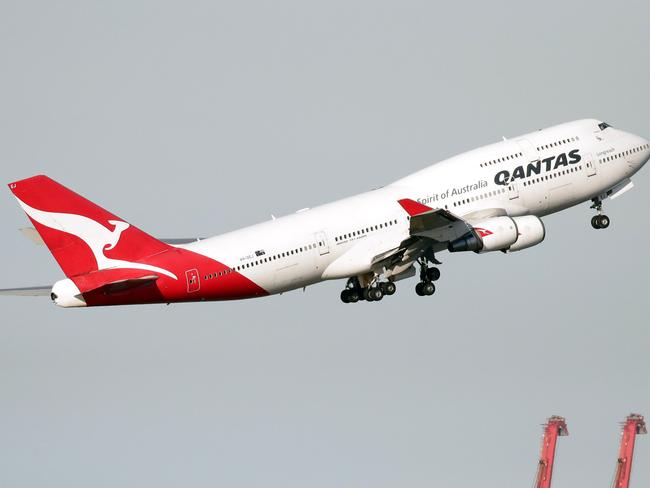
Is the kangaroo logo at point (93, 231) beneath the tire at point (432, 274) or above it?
beneath

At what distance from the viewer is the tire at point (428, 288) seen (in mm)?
83750

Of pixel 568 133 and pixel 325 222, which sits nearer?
pixel 325 222

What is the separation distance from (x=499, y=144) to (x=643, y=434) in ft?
162

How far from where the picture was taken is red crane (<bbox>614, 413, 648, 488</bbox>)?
125688 millimetres

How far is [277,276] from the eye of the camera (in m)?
78.2

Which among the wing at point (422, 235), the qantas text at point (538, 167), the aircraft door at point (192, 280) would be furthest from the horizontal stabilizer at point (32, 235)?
the qantas text at point (538, 167)

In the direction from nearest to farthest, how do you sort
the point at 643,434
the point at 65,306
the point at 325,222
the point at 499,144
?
1. the point at 65,306
2. the point at 325,222
3. the point at 499,144
4. the point at 643,434

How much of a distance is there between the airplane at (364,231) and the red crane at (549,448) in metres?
43.0

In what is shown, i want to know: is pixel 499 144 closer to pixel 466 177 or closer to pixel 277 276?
pixel 466 177

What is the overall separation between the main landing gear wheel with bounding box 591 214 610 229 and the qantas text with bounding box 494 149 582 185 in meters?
5.58

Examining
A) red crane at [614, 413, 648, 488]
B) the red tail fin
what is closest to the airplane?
the red tail fin

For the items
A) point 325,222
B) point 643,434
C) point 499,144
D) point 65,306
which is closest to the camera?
point 65,306

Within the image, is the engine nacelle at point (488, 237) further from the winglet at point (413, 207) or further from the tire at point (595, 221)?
the tire at point (595, 221)

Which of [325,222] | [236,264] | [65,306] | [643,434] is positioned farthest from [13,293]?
[643,434]
